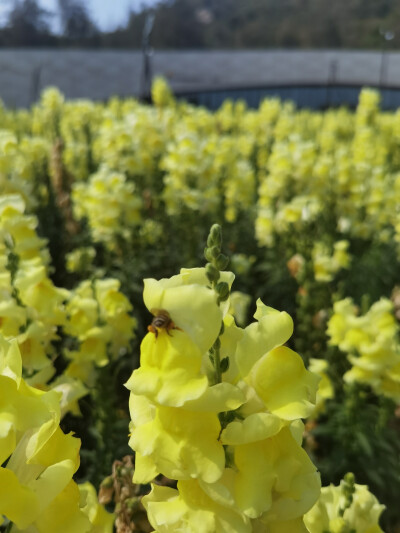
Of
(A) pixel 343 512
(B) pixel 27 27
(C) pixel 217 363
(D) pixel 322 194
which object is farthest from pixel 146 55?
(B) pixel 27 27

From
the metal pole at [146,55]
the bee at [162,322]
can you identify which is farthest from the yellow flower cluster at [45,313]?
the metal pole at [146,55]

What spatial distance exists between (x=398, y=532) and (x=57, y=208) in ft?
11.6

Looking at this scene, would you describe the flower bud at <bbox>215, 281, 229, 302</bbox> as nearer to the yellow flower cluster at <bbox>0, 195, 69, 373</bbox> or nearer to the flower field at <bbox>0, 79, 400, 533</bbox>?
the flower field at <bbox>0, 79, 400, 533</bbox>

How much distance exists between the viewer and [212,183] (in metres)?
3.90

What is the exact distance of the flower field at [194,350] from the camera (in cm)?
72

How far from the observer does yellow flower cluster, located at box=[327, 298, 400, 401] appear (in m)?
2.09

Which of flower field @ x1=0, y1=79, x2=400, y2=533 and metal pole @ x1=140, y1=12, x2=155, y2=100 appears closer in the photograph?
flower field @ x1=0, y1=79, x2=400, y2=533

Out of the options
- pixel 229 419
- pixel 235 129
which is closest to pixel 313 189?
pixel 229 419

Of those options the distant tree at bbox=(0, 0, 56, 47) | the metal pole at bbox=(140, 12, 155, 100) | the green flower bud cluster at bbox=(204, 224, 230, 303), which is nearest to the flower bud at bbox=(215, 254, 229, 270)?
the green flower bud cluster at bbox=(204, 224, 230, 303)

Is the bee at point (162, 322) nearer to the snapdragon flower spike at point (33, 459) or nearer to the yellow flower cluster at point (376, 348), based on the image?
the snapdragon flower spike at point (33, 459)

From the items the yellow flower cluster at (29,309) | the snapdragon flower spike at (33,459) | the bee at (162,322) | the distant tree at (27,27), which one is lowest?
the yellow flower cluster at (29,309)

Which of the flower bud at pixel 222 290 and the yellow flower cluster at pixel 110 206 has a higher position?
the flower bud at pixel 222 290

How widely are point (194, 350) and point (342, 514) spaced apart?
1.65 ft

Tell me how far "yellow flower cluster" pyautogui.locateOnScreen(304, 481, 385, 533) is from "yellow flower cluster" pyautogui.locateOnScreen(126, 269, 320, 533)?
26 cm
